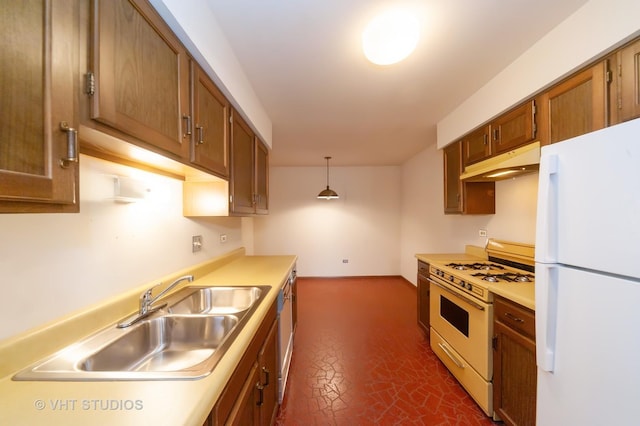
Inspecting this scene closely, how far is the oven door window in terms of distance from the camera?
196 cm

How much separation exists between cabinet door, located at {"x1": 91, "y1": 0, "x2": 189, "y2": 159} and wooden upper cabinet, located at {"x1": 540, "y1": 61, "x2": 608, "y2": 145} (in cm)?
212

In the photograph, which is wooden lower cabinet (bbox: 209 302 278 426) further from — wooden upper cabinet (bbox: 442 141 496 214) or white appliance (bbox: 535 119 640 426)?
wooden upper cabinet (bbox: 442 141 496 214)

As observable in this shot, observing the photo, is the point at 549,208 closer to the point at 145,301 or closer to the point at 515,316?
the point at 515,316

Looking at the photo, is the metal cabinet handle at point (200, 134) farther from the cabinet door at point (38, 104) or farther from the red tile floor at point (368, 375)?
the red tile floor at point (368, 375)

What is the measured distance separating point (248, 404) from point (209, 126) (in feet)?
4.76

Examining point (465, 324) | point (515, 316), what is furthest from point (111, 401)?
point (465, 324)

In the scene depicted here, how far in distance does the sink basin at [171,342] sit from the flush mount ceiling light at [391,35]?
68.3 inches

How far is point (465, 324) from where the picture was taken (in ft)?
6.44

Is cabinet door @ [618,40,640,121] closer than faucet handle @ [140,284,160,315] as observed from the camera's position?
Yes

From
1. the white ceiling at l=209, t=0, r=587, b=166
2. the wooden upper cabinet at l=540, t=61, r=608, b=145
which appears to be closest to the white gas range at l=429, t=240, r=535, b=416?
the wooden upper cabinet at l=540, t=61, r=608, b=145

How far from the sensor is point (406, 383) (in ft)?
6.87

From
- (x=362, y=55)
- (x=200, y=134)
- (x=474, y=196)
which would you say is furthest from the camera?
(x=474, y=196)

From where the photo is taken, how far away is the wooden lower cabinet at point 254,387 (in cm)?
85

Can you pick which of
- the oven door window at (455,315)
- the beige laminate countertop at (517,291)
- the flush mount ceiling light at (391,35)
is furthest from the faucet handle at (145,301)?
the oven door window at (455,315)
